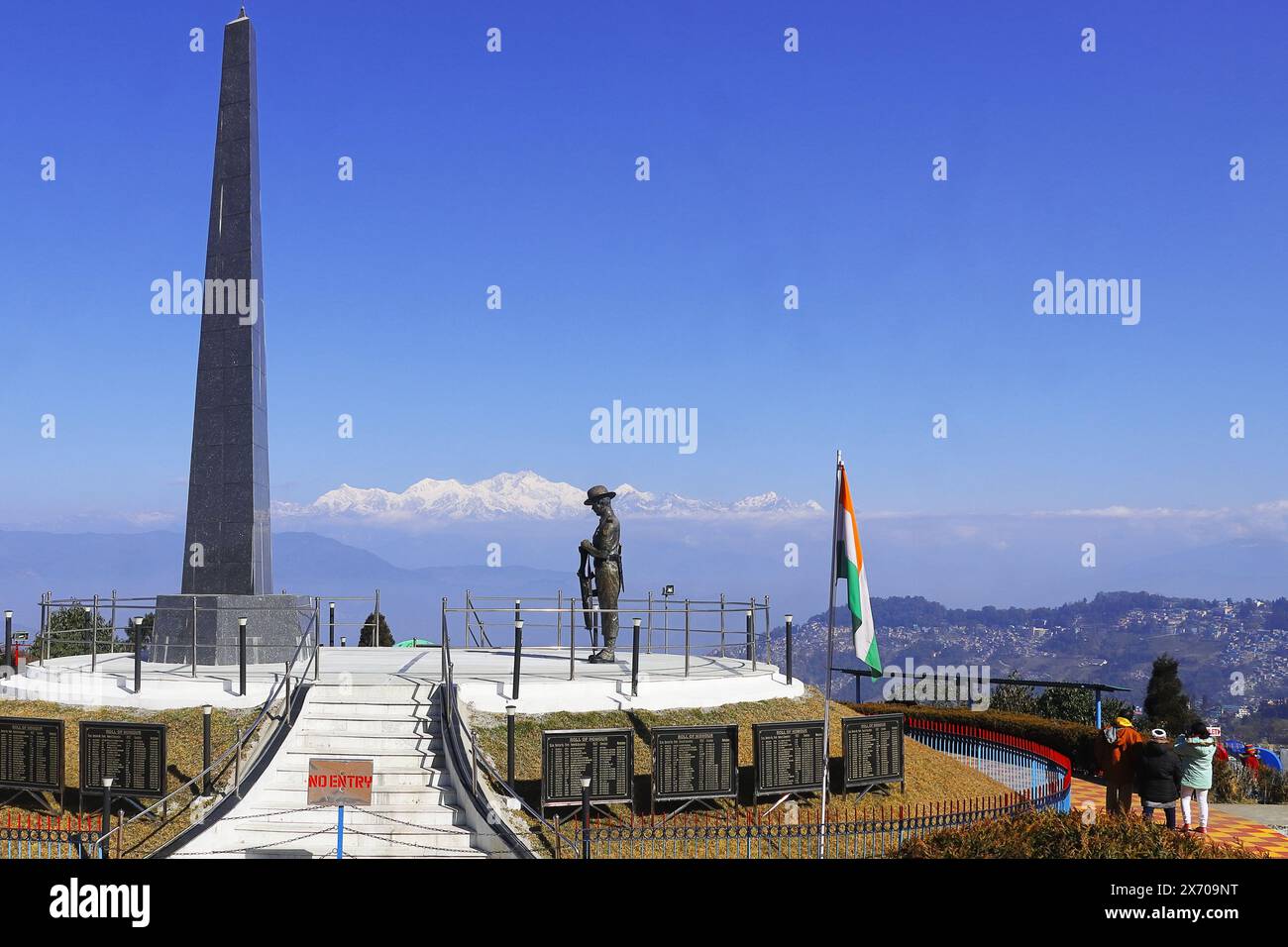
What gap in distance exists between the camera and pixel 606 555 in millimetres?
22031

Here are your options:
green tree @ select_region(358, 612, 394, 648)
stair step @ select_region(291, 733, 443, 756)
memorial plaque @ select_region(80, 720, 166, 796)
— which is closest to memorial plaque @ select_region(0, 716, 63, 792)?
memorial plaque @ select_region(80, 720, 166, 796)

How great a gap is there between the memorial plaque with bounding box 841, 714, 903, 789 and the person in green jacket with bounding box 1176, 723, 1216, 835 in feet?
13.8

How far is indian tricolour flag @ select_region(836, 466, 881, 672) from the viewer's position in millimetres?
14688

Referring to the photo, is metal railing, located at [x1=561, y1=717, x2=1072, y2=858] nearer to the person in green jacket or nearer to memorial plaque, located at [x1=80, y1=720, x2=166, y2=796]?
the person in green jacket

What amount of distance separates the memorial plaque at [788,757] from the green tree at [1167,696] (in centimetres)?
2361

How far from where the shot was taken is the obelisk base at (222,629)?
22.0 m

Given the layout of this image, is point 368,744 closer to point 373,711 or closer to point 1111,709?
point 373,711

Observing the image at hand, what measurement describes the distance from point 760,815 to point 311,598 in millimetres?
11794

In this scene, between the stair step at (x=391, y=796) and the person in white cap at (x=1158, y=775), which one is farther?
the person in white cap at (x=1158, y=775)

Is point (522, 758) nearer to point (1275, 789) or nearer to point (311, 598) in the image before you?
point (311, 598)

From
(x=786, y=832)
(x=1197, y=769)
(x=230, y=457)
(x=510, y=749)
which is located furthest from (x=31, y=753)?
(x=1197, y=769)

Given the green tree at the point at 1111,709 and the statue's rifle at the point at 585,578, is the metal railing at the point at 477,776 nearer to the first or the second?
the statue's rifle at the point at 585,578

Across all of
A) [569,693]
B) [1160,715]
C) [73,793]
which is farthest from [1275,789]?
[73,793]

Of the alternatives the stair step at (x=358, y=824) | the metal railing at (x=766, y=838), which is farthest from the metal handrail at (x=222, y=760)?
the metal railing at (x=766, y=838)
